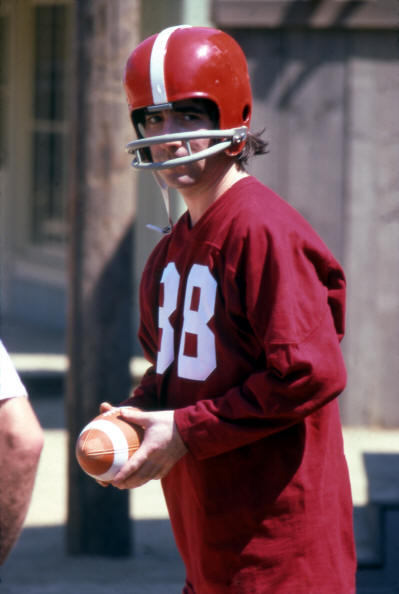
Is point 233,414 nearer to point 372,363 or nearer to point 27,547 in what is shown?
point 27,547

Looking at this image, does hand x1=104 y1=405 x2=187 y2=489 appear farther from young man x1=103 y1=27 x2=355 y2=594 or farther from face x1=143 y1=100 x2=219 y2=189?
face x1=143 y1=100 x2=219 y2=189

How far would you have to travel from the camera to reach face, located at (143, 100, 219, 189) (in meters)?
2.20

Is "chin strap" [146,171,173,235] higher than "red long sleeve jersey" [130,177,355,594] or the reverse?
higher

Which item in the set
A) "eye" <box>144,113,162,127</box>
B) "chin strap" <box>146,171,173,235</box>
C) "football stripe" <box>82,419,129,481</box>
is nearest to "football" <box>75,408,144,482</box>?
"football stripe" <box>82,419,129,481</box>

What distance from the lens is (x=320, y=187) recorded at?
20.5ft

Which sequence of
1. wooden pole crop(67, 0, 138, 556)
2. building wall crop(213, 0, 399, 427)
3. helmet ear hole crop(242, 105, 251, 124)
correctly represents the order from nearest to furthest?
helmet ear hole crop(242, 105, 251, 124) → wooden pole crop(67, 0, 138, 556) → building wall crop(213, 0, 399, 427)

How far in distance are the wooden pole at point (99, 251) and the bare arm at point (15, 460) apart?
2.73 metres

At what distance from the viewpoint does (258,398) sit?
6.73 ft

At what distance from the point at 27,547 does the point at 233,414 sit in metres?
3.02

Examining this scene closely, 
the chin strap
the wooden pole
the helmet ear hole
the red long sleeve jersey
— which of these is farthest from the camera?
the wooden pole

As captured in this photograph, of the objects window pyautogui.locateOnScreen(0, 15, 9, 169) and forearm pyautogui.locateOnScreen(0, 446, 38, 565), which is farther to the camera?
window pyautogui.locateOnScreen(0, 15, 9, 169)

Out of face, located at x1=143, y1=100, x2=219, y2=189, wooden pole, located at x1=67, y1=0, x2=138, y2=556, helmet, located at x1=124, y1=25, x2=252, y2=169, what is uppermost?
helmet, located at x1=124, y1=25, x2=252, y2=169

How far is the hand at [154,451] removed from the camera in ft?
6.93

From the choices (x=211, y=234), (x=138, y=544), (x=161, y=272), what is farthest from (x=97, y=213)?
(x=211, y=234)
